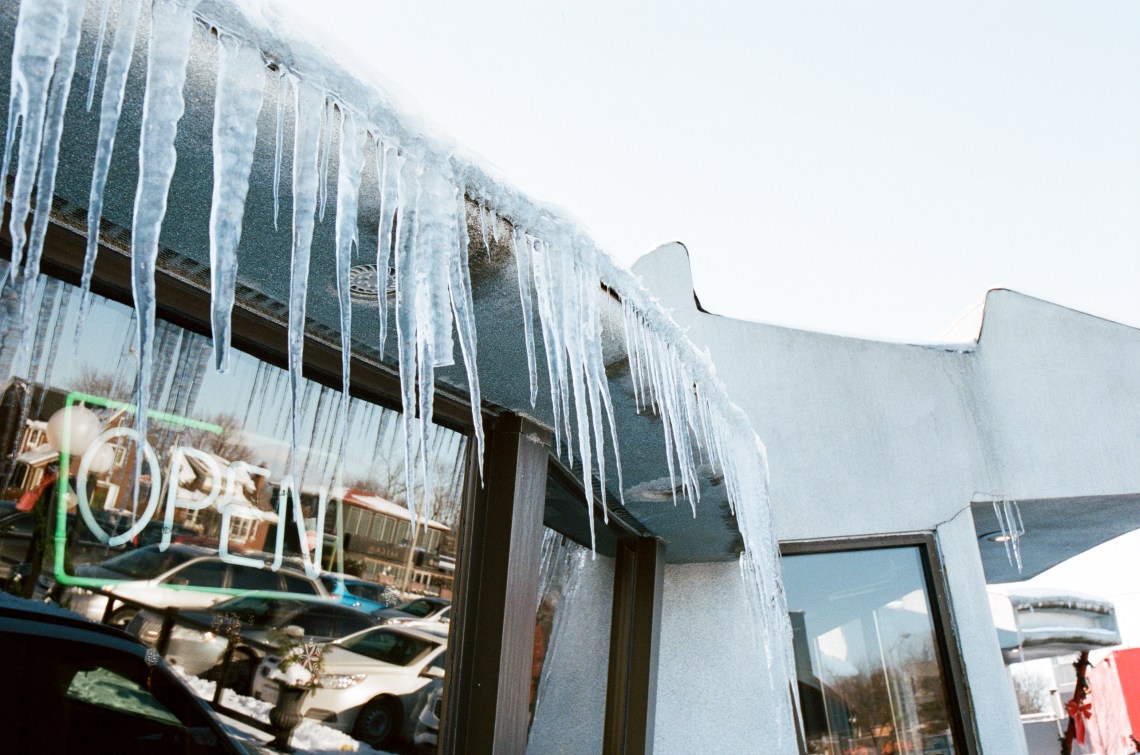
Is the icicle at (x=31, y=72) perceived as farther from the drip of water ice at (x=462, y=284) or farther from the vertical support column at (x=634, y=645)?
the vertical support column at (x=634, y=645)

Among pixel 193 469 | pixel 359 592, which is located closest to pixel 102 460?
pixel 193 469

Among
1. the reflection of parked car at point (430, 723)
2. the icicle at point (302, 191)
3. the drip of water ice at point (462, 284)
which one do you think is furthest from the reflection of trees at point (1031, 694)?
the icicle at point (302, 191)

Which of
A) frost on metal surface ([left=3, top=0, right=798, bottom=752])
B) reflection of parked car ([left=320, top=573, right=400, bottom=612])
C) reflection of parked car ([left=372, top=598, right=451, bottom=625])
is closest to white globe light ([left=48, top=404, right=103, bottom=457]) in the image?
frost on metal surface ([left=3, top=0, right=798, bottom=752])

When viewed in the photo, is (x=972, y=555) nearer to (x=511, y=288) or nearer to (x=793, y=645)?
(x=793, y=645)

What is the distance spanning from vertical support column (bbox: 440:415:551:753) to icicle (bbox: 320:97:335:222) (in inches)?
52.2

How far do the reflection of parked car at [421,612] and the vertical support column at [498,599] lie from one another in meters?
0.07

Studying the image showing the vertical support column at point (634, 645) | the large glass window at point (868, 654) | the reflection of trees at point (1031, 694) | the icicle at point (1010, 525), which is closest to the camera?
the vertical support column at point (634, 645)

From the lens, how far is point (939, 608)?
487cm

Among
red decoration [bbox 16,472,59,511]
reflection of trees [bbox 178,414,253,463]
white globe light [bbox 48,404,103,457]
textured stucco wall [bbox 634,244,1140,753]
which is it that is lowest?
red decoration [bbox 16,472,59,511]

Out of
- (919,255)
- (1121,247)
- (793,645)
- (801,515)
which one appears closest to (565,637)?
(793,645)

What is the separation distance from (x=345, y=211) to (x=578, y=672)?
159 inches

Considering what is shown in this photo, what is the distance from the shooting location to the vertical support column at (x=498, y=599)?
7.54ft

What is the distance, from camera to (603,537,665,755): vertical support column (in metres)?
4.12

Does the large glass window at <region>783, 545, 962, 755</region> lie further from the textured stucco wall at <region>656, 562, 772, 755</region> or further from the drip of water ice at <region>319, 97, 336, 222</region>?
the drip of water ice at <region>319, 97, 336, 222</region>
